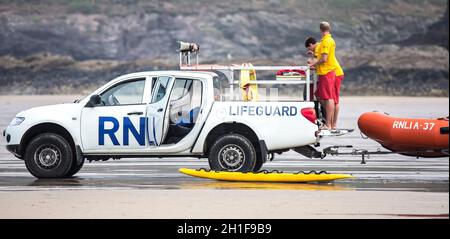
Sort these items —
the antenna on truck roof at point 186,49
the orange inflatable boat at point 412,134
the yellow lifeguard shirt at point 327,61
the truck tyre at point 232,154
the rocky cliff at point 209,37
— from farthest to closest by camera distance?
the rocky cliff at point 209,37 < the antenna on truck roof at point 186,49 < the yellow lifeguard shirt at point 327,61 < the truck tyre at point 232,154 < the orange inflatable boat at point 412,134

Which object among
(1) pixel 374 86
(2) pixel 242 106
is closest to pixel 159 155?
(2) pixel 242 106

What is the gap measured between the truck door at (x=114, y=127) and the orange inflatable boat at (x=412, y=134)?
11.8ft

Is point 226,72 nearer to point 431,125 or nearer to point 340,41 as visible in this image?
point 431,125

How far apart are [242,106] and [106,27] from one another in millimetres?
83473

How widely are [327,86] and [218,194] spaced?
336cm

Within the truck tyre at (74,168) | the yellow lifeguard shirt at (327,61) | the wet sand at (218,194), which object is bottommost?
the wet sand at (218,194)

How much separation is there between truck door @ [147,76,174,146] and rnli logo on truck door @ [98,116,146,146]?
0.40ft

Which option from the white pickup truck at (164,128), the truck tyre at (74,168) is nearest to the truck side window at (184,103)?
the white pickup truck at (164,128)

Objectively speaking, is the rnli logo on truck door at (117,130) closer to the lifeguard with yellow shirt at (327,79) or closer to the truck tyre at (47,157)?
the truck tyre at (47,157)

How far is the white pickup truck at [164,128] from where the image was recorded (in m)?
19.2

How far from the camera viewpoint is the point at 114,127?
1950cm

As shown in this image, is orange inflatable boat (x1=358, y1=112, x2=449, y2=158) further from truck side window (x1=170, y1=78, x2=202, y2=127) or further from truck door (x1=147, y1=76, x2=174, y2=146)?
truck door (x1=147, y1=76, x2=174, y2=146)

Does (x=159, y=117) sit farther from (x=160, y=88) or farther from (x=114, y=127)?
(x=114, y=127)

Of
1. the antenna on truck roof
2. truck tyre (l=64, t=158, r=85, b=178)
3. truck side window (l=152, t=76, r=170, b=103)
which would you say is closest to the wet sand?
truck tyre (l=64, t=158, r=85, b=178)
